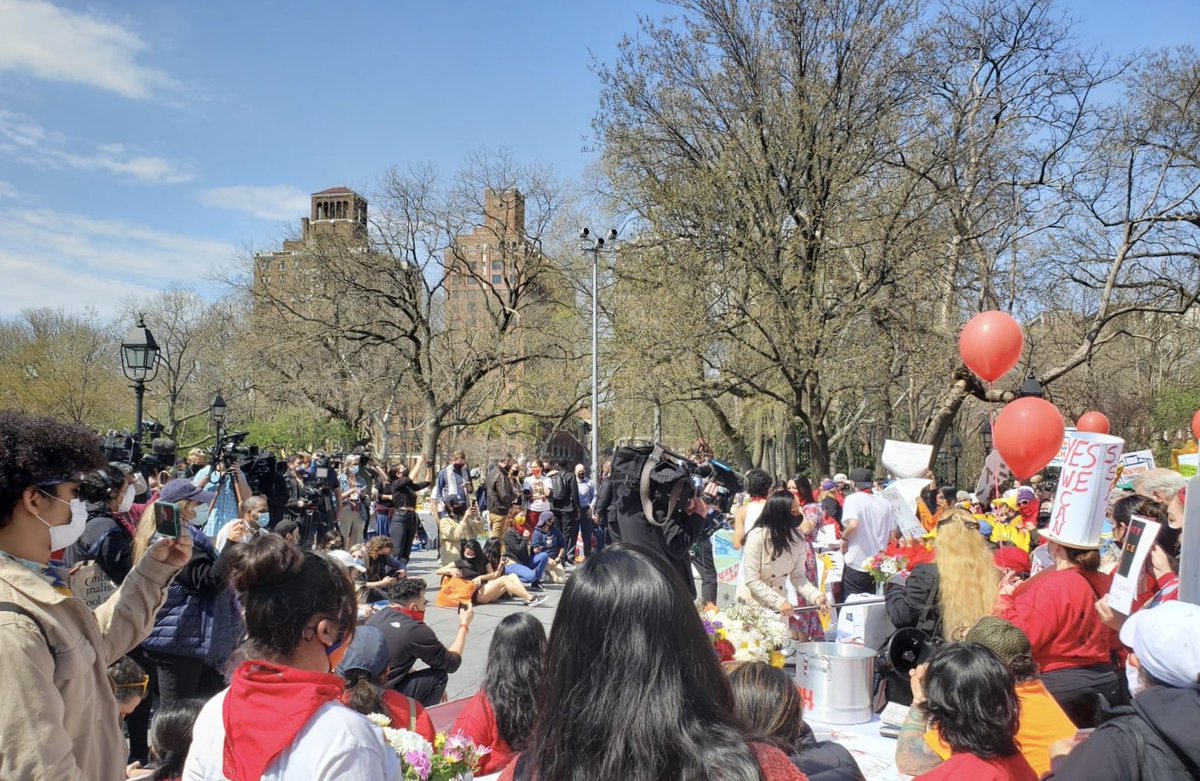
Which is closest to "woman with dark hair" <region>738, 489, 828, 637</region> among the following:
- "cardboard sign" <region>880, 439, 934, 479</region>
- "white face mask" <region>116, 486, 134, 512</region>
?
"white face mask" <region>116, 486, 134, 512</region>

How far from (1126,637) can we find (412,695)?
3.42 metres

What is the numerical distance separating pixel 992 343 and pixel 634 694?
30.9ft

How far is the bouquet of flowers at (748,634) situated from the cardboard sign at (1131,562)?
1926 millimetres

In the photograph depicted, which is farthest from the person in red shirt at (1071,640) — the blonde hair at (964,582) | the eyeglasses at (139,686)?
the eyeglasses at (139,686)

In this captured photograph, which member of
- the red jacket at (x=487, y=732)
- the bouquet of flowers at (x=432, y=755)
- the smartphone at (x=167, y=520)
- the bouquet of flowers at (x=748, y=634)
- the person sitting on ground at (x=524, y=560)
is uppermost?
the smartphone at (x=167, y=520)

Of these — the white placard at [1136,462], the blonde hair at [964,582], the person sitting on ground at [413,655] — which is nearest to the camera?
the person sitting on ground at [413,655]

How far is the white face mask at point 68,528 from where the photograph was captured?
244 centimetres

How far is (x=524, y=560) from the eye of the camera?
12.6 metres

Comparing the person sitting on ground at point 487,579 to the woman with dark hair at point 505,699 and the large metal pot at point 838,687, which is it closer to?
the large metal pot at point 838,687

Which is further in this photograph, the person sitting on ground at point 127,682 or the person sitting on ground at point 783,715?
the person sitting on ground at point 127,682

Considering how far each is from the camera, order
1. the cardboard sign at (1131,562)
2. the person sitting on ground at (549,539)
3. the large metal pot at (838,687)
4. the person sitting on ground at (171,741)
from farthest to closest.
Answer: the person sitting on ground at (549,539)
the large metal pot at (838,687)
the person sitting on ground at (171,741)
the cardboard sign at (1131,562)

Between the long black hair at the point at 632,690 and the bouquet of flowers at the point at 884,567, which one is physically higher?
the long black hair at the point at 632,690

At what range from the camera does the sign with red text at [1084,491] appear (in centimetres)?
459

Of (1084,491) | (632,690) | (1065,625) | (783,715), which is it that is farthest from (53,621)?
(1084,491)
